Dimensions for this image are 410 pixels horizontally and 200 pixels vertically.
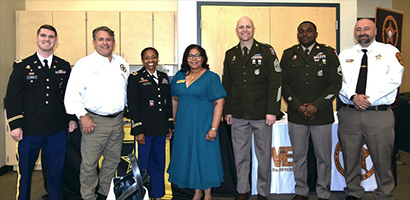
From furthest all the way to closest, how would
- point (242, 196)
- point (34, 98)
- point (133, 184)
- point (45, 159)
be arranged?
point (242, 196) < point (45, 159) < point (34, 98) < point (133, 184)

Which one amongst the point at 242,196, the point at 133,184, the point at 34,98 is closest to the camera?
the point at 133,184

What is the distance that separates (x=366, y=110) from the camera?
2926 millimetres

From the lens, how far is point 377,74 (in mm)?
2916

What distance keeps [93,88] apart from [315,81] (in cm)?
207

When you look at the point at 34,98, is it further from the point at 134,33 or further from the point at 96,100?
the point at 134,33

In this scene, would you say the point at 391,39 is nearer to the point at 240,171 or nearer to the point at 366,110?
the point at 366,110

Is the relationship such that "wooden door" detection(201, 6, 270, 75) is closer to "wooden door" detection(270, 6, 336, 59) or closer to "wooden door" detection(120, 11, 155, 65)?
"wooden door" detection(270, 6, 336, 59)

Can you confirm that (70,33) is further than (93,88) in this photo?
Yes

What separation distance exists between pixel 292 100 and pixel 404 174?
2539 mm

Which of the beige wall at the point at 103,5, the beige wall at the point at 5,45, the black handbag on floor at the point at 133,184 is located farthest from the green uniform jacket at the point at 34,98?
the beige wall at the point at 103,5

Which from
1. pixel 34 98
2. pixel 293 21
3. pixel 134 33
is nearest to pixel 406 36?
pixel 293 21

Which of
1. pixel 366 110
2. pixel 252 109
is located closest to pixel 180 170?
pixel 252 109

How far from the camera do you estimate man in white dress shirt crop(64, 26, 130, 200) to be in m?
2.65

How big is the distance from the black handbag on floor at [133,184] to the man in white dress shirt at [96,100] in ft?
4.97
